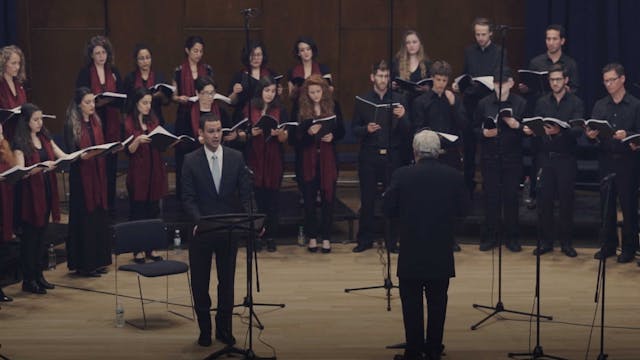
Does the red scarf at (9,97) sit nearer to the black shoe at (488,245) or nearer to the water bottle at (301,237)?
the water bottle at (301,237)

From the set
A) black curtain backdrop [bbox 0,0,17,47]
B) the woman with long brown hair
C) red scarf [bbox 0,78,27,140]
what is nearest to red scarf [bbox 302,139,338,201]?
the woman with long brown hair

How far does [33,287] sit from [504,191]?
399cm

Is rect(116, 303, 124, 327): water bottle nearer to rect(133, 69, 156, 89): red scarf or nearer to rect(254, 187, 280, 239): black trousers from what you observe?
rect(254, 187, 280, 239): black trousers

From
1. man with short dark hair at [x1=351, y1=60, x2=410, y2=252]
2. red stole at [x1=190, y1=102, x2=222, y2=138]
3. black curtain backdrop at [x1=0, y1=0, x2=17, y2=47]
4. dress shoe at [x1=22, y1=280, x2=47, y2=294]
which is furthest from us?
black curtain backdrop at [x1=0, y1=0, x2=17, y2=47]

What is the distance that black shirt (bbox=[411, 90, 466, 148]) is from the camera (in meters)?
9.00

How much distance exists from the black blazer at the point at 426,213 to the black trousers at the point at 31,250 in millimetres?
3178

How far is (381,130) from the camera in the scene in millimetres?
8961

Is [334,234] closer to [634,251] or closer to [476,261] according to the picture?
[476,261]

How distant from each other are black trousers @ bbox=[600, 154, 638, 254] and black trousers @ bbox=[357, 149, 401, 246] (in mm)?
1773

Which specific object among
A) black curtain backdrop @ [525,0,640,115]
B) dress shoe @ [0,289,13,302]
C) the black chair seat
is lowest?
dress shoe @ [0,289,13,302]

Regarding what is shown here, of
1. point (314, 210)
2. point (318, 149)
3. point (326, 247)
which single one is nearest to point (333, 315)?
point (326, 247)

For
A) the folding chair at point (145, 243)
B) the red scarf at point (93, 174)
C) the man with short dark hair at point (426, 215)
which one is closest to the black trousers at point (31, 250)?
the red scarf at point (93, 174)

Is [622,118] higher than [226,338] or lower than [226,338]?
higher

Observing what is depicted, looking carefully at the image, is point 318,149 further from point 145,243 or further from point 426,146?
point 426,146
